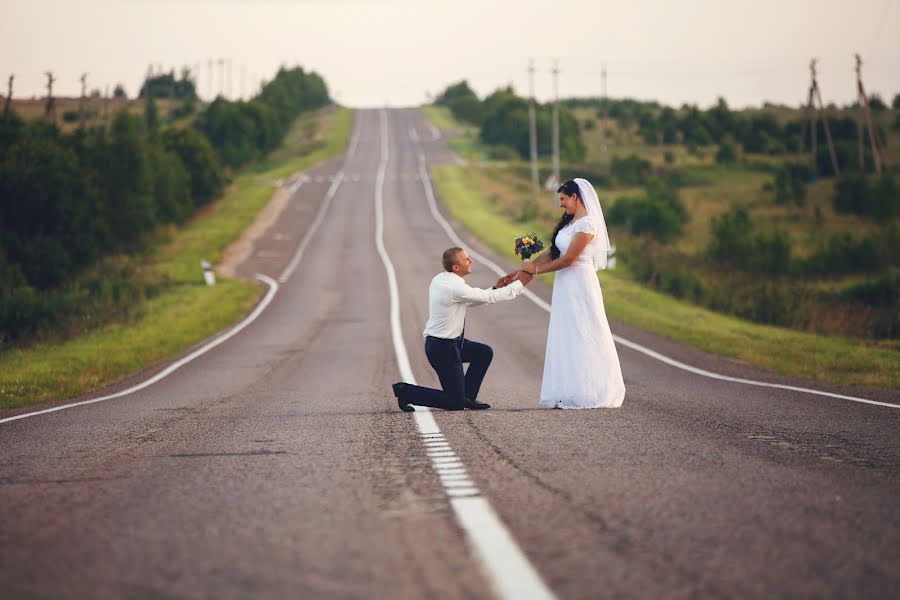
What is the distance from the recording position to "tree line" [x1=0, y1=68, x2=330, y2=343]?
33969mm

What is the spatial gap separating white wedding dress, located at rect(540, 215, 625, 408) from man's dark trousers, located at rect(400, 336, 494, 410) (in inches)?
31.0

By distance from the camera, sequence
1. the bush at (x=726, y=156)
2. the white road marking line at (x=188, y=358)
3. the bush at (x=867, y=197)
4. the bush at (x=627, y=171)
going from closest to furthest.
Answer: the white road marking line at (x=188, y=358) → the bush at (x=867, y=197) → the bush at (x=627, y=171) → the bush at (x=726, y=156)

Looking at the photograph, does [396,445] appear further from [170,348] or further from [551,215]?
[551,215]

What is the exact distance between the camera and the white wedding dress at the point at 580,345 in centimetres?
1036

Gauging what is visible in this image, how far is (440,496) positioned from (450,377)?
4.84 m

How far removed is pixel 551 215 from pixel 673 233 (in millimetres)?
7174

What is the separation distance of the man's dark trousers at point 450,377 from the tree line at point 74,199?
65.4ft

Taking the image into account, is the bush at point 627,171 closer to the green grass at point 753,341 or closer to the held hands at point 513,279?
the green grass at point 753,341

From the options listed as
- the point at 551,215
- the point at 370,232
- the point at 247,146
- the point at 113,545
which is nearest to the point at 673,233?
the point at 551,215

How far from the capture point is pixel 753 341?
836 inches

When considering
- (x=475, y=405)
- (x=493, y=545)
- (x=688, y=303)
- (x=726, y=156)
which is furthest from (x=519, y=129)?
(x=493, y=545)

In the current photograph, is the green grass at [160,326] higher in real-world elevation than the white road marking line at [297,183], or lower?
lower

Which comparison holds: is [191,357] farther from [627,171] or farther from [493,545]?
[627,171]

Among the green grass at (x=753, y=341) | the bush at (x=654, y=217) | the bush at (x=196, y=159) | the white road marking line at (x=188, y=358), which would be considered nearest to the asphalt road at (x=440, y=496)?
the white road marking line at (x=188, y=358)
